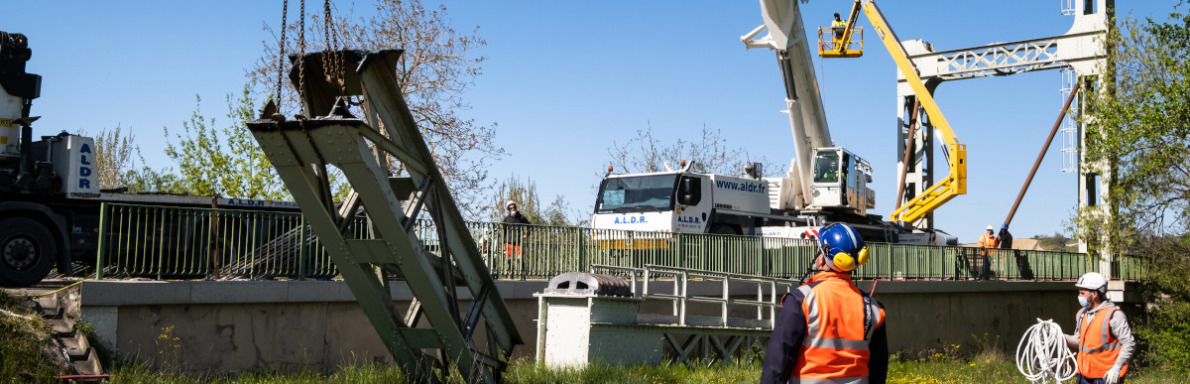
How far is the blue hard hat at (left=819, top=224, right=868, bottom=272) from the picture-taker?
5055mm

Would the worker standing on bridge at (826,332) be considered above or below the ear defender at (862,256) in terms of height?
below

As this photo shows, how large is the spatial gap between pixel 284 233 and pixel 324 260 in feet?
2.07

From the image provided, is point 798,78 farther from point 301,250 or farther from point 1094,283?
point 1094,283

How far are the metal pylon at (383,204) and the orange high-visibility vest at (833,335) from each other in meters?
4.34

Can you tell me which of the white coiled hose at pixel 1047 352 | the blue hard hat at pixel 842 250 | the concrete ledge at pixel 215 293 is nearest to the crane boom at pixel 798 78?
the white coiled hose at pixel 1047 352

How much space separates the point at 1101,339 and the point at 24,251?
1131cm

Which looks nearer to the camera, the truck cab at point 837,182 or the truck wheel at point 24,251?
the truck wheel at point 24,251

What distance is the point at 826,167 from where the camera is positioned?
26953 mm

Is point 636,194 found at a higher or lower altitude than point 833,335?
higher

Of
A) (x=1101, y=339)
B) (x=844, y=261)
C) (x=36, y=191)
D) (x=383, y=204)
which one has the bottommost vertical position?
(x=1101, y=339)

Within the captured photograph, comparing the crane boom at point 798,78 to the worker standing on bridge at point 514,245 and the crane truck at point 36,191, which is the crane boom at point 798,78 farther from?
the crane truck at point 36,191

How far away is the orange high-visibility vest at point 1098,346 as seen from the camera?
870 centimetres

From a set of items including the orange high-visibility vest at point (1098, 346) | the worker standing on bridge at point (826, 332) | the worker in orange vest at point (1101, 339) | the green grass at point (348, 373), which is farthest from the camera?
the green grass at point (348, 373)

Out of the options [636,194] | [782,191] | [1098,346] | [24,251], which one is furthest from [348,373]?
[782,191]
